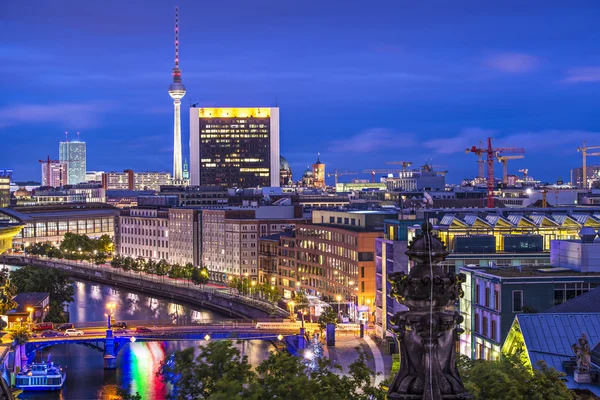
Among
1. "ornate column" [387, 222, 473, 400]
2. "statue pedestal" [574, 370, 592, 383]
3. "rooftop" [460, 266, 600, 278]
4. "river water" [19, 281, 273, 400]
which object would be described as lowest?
"river water" [19, 281, 273, 400]

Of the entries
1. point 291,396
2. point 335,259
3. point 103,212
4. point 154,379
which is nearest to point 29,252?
point 103,212

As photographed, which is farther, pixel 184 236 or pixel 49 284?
pixel 184 236

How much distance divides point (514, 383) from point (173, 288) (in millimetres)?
77750

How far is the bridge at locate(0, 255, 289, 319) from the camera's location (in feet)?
268

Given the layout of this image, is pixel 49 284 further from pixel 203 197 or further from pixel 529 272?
pixel 203 197

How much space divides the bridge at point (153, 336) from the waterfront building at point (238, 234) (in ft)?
121

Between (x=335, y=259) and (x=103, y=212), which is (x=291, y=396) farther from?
(x=103, y=212)

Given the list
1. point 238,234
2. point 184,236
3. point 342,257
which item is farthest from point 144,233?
point 342,257

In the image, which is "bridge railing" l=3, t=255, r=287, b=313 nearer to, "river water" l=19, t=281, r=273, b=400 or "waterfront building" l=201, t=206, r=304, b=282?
"river water" l=19, t=281, r=273, b=400

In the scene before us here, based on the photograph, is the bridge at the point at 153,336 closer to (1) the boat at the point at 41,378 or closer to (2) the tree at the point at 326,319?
(2) the tree at the point at 326,319

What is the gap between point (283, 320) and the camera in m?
68.7

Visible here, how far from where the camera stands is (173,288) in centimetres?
9794

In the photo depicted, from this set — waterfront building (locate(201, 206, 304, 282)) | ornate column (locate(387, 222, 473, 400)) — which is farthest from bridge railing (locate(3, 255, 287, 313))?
ornate column (locate(387, 222, 473, 400))

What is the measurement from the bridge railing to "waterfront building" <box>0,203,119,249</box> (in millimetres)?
24736
